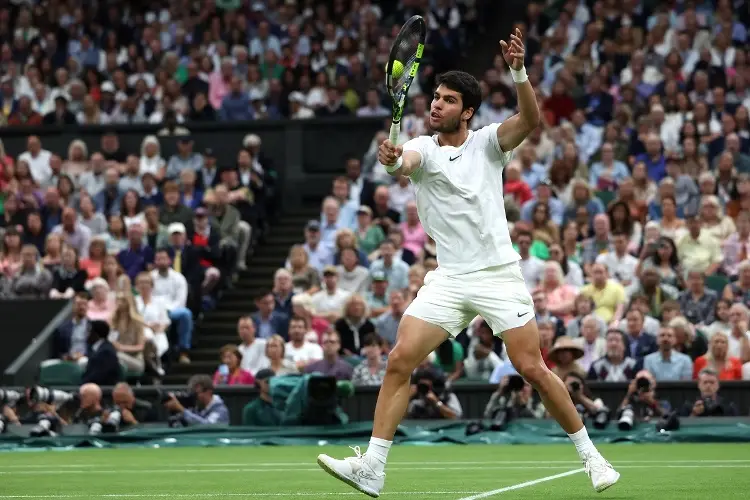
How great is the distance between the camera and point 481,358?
56.4ft

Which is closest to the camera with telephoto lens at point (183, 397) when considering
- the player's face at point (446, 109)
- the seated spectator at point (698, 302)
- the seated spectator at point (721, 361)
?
the seated spectator at point (721, 361)

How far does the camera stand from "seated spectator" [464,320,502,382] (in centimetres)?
1716

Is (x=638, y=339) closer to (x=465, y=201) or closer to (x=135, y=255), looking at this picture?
(x=135, y=255)

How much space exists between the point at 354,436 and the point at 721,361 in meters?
4.17

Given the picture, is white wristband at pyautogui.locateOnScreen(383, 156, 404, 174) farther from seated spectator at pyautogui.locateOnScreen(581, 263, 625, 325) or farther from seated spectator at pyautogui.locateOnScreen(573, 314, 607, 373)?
seated spectator at pyautogui.locateOnScreen(581, 263, 625, 325)

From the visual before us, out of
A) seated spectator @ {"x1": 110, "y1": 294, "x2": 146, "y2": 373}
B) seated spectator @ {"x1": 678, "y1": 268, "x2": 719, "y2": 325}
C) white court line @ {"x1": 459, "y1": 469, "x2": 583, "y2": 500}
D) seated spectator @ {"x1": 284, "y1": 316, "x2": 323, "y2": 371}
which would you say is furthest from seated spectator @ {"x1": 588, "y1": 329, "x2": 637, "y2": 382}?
white court line @ {"x1": 459, "y1": 469, "x2": 583, "y2": 500}

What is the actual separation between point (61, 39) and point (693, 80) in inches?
472

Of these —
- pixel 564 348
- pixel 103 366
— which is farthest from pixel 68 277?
pixel 564 348

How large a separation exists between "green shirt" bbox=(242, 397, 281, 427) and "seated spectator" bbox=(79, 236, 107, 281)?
200 inches

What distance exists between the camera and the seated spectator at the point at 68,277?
2041cm

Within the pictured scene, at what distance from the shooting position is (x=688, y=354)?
55.7 ft

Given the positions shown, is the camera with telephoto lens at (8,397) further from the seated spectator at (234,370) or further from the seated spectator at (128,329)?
the seated spectator at (234,370)

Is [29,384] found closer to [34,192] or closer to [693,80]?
[34,192]

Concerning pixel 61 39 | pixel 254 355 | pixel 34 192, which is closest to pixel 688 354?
pixel 254 355
